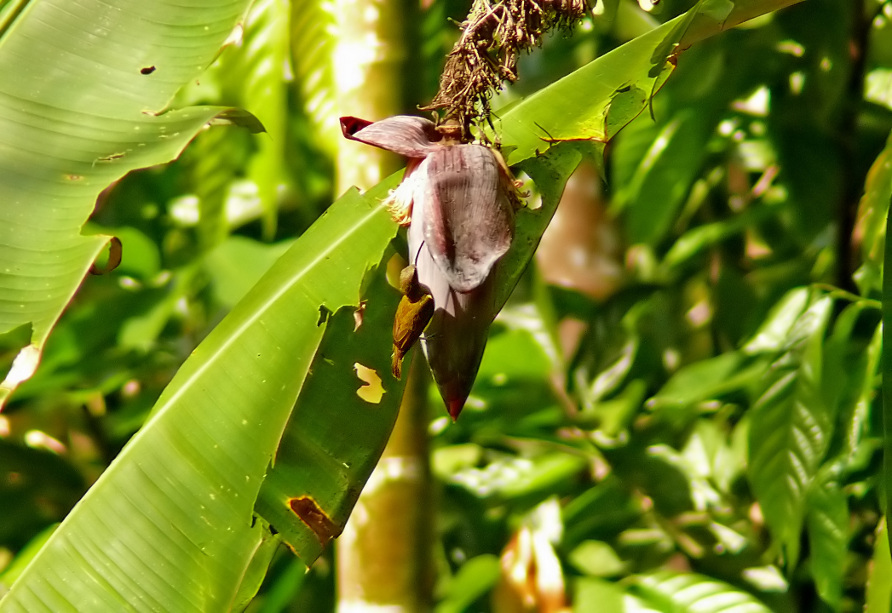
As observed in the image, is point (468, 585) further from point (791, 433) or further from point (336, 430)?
point (336, 430)

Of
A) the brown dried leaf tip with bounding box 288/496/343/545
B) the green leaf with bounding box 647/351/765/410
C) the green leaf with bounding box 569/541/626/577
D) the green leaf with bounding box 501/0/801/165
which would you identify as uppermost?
the green leaf with bounding box 501/0/801/165

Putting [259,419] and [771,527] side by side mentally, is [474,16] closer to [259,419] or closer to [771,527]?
[259,419]

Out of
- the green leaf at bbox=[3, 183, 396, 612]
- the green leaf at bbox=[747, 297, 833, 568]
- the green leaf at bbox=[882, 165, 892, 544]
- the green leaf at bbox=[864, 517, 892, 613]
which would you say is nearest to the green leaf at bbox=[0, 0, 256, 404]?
the green leaf at bbox=[3, 183, 396, 612]

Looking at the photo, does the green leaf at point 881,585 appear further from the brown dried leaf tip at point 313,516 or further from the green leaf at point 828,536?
the brown dried leaf tip at point 313,516

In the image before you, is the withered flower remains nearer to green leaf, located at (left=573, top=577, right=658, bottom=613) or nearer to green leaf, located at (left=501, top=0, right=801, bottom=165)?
green leaf, located at (left=501, top=0, right=801, bottom=165)

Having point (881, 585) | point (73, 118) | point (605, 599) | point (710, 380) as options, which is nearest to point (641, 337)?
point (710, 380)

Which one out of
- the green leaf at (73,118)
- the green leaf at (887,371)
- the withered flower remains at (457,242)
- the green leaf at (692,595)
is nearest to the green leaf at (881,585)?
the green leaf at (887,371)

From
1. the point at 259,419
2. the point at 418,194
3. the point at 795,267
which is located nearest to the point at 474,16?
the point at 418,194
